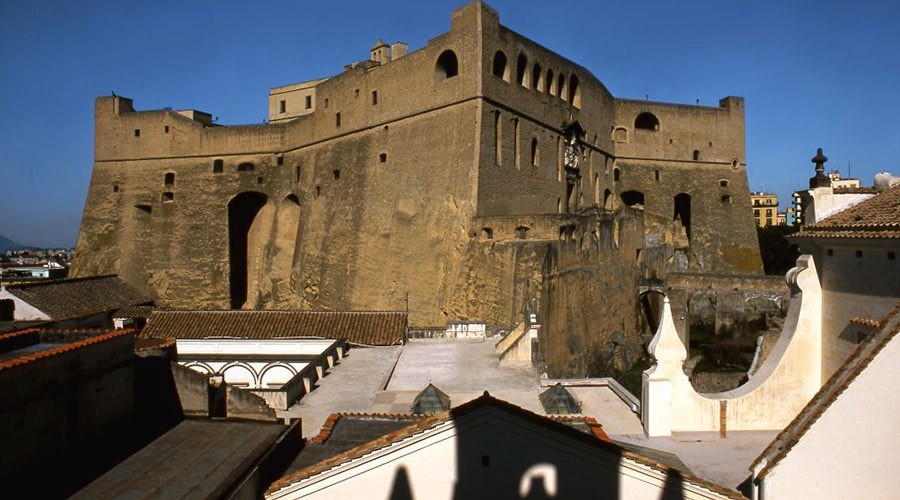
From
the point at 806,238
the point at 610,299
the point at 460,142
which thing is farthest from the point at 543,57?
the point at 806,238

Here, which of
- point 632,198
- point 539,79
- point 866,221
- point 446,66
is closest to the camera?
point 866,221

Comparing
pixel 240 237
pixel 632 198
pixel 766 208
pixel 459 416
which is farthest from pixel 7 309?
pixel 766 208

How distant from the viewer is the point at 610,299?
802 inches

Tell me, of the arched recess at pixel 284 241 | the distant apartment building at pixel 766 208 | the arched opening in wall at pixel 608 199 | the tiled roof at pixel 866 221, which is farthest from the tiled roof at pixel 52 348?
the distant apartment building at pixel 766 208

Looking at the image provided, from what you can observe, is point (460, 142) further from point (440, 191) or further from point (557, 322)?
point (557, 322)

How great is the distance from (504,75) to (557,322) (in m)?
7.95

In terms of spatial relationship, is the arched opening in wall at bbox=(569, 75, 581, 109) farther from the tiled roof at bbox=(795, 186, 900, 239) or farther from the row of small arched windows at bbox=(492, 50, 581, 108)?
the tiled roof at bbox=(795, 186, 900, 239)

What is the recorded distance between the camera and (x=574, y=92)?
24.0 metres

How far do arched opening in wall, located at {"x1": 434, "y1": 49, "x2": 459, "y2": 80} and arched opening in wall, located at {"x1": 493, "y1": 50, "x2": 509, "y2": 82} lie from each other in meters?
1.20

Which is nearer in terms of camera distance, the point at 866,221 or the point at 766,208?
the point at 866,221

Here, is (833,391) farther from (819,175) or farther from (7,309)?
→ (7,309)

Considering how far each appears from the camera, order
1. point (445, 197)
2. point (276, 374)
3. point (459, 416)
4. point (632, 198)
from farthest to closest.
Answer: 1. point (632, 198)
2. point (445, 197)
3. point (276, 374)
4. point (459, 416)

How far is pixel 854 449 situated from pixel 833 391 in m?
0.48

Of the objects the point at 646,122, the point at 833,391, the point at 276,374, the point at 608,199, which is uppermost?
the point at 646,122
